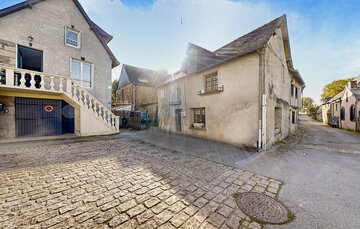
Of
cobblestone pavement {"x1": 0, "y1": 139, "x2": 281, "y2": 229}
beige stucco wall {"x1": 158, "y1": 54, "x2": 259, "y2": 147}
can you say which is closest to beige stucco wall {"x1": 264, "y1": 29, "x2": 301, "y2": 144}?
beige stucco wall {"x1": 158, "y1": 54, "x2": 259, "y2": 147}

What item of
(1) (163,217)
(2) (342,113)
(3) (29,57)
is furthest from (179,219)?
(2) (342,113)

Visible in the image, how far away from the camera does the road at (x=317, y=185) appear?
2324 mm

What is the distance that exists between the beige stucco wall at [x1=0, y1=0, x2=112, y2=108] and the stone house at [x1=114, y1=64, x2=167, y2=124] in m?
8.53

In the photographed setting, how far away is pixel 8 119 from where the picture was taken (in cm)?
777

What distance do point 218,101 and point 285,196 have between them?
607cm

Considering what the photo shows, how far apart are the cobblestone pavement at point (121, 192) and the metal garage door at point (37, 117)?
18.3ft

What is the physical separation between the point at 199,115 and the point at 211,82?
8.52ft

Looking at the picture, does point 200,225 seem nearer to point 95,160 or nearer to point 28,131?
point 95,160

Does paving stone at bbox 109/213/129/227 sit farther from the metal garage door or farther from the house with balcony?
the metal garage door

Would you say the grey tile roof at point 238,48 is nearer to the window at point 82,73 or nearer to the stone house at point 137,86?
the window at point 82,73

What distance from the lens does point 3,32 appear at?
7.29 m

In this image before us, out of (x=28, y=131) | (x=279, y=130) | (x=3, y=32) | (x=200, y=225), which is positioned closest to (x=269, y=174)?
(x=200, y=225)

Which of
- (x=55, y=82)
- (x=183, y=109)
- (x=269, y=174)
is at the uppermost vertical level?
(x=55, y=82)

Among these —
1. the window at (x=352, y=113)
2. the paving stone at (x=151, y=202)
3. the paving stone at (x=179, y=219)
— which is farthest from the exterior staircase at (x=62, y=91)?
the window at (x=352, y=113)
